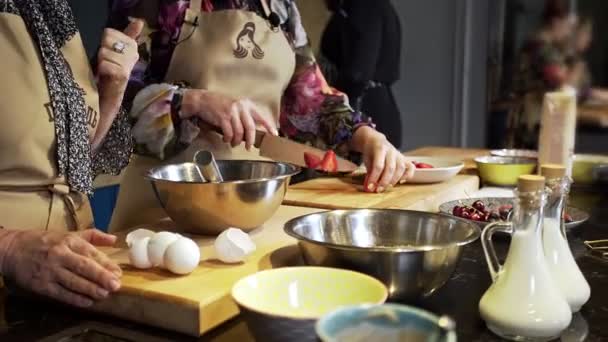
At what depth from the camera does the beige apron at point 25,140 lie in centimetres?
90

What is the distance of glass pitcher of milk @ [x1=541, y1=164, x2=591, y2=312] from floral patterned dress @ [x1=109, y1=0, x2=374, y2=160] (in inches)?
26.9

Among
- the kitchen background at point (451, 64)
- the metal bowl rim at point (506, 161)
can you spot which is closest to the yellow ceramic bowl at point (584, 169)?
the metal bowl rim at point (506, 161)

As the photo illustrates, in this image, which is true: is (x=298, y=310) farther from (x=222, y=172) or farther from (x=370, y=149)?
(x=370, y=149)

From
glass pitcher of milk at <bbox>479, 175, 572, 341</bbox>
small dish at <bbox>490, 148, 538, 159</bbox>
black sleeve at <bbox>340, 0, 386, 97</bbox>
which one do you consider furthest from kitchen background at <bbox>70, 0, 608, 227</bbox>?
glass pitcher of milk at <bbox>479, 175, 572, 341</bbox>

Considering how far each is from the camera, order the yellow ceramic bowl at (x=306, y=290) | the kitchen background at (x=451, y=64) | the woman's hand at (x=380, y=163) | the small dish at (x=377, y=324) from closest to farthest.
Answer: the small dish at (x=377, y=324)
the yellow ceramic bowl at (x=306, y=290)
the woman's hand at (x=380, y=163)
the kitchen background at (x=451, y=64)

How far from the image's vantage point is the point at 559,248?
81 cm

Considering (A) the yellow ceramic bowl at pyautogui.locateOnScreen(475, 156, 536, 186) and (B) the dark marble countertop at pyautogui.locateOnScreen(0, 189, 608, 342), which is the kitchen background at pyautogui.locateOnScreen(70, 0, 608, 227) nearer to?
(A) the yellow ceramic bowl at pyautogui.locateOnScreen(475, 156, 536, 186)

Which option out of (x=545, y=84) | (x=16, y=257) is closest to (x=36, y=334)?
(x=16, y=257)

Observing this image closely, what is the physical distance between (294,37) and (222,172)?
1.56ft

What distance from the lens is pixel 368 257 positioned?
0.76m

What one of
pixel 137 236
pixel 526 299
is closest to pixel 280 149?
pixel 137 236

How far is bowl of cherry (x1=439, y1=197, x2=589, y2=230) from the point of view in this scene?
1.15m

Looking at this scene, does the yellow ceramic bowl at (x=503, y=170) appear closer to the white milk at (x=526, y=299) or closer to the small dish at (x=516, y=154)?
the small dish at (x=516, y=154)

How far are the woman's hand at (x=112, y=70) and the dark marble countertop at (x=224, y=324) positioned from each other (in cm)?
33
